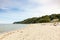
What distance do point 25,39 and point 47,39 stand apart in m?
1.70

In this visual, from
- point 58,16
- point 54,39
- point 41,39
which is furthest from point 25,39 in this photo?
point 58,16

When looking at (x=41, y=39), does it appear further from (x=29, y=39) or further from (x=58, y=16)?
(x=58, y=16)

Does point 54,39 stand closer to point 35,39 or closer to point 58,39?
point 58,39

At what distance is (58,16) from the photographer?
11569 centimetres

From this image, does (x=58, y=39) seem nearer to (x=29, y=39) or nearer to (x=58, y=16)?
(x=29, y=39)

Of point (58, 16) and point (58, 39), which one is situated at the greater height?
point (58, 16)

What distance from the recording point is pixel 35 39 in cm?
995

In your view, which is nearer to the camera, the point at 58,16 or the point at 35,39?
the point at 35,39

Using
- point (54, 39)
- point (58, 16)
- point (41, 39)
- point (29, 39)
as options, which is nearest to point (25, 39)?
point (29, 39)

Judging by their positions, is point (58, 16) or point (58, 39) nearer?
point (58, 39)

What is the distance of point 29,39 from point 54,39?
188cm

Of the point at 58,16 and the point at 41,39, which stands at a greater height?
the point at 58,16

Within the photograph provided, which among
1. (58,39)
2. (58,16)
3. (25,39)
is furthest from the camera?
(58,16)

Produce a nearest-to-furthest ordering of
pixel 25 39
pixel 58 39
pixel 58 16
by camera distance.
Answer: pixel 58 39 → pixel 25 39 → pixel 58 16
